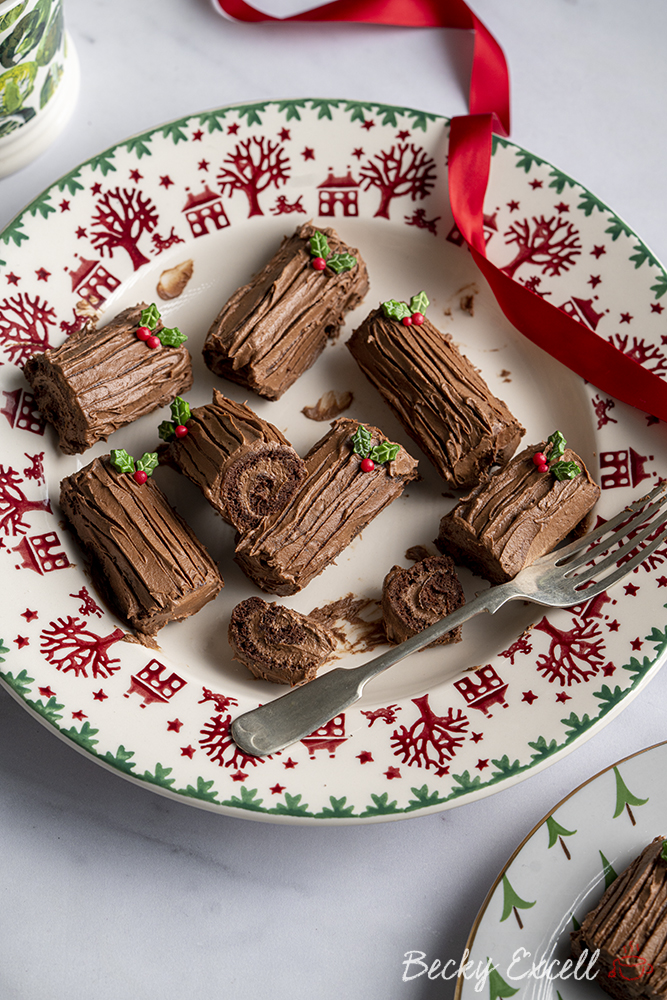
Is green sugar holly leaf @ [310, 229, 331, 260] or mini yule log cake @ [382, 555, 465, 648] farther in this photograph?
green sugar holly leaf @ [310, 229, 331, 260]

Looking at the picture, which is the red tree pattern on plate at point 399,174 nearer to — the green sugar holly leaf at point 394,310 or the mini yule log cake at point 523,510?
the green sugar holly leaf at point 394,310

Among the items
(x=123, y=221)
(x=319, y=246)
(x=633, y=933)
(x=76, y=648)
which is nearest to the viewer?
(x=633, y=933)

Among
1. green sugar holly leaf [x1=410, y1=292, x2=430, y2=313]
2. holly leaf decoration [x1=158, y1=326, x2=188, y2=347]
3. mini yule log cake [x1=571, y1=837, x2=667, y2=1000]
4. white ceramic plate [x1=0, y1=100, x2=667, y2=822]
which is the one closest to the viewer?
mini yule log cake [x1=571, y1=837, x2=667, y2=1000]

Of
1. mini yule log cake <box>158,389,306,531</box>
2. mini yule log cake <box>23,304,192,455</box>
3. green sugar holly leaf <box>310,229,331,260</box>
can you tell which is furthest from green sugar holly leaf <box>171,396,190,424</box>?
green sugar holly leaf <box>310,229,331,260</box>

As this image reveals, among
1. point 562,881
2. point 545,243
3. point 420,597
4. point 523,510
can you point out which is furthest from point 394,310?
point 562,881

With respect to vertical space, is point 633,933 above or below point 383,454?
below

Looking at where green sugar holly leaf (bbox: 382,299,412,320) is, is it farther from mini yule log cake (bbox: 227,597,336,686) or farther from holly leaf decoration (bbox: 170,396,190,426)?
mini yule log cake (bbox: 227,597,336,686)

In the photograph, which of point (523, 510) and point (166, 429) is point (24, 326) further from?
point (523, 510)
